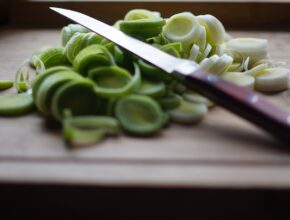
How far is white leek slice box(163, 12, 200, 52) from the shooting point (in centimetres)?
99

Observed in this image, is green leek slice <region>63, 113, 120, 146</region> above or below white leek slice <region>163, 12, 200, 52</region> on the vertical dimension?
below

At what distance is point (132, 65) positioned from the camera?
3.12 ft

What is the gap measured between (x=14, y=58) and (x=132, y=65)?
37 centimetres

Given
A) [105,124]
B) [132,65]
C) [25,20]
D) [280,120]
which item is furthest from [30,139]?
[25,20]

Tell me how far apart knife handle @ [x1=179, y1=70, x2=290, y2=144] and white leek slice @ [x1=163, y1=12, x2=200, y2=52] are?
0.19m

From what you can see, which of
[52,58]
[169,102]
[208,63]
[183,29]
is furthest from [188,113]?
[52,58]

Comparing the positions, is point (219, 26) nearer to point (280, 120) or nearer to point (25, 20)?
point (280, 120)

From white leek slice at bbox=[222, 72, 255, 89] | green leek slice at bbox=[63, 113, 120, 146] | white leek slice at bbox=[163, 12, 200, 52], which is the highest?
white leek slice at bbox=[163, 12, 200, 52]

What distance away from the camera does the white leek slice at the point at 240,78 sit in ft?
3.06

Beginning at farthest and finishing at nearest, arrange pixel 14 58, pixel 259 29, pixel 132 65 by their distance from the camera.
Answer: pixel 259 29
pixel 14 58
pixel 132 65

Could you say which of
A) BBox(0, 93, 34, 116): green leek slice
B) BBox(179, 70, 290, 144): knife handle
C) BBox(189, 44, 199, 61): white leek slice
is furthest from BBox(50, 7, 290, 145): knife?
BBox(0, 93, 34, 116): green leek slice

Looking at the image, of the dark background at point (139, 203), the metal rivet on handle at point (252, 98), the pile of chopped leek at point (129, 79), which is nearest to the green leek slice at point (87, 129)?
the pile of chopped leek at point (129, 79)

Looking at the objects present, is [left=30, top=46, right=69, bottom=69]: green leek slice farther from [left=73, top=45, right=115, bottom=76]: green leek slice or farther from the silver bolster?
the silver bolster

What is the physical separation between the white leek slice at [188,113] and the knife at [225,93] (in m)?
0.03
